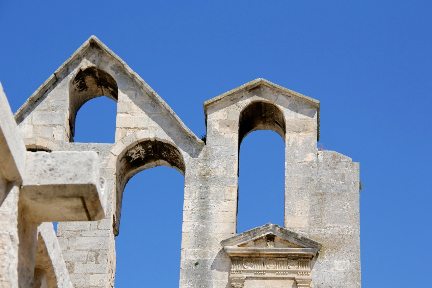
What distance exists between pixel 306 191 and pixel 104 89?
404cm

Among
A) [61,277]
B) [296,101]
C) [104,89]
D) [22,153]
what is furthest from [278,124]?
[22,153]

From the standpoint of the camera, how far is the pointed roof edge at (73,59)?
16780mm

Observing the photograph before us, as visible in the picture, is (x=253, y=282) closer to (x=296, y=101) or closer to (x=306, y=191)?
(x=306, y=191)

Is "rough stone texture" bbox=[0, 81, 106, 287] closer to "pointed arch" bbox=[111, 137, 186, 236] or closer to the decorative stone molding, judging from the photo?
the decorative stone molding

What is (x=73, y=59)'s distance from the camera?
17.4 meters

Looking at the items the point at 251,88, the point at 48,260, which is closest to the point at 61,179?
the point at 48,260

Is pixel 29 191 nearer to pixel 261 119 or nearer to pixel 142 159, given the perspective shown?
pixel 142 159

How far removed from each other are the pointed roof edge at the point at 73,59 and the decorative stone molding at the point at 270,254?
77.1 inches

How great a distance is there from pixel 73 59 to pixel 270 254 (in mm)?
4874

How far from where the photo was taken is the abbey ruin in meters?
15.4

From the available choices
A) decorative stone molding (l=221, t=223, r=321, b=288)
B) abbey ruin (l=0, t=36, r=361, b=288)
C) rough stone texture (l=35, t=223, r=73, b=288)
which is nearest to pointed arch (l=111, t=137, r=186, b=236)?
abbey ruin (l=0, t=36, r=361, b=288)

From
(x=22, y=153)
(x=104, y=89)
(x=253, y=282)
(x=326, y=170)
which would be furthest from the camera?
(x=104, y=89)

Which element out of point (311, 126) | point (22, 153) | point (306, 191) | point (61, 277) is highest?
point (311, 126)

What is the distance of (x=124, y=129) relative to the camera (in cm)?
1680
